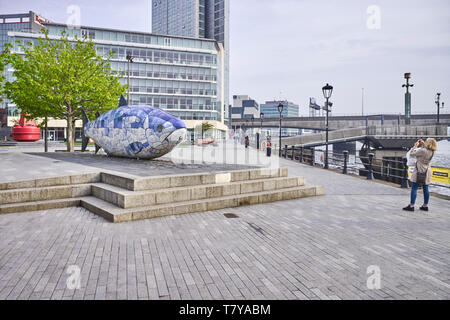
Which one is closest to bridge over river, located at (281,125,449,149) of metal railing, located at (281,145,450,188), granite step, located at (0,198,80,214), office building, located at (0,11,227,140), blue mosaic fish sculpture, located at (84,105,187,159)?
metal railing, located at (281,145,450,188)

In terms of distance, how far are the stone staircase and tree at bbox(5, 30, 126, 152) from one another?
11.9m

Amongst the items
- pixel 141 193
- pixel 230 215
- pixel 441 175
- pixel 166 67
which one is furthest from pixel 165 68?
pixel 230 215

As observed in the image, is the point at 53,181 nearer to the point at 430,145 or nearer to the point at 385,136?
the point at 430,145

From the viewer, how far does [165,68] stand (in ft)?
221

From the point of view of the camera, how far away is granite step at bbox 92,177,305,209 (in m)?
7.51

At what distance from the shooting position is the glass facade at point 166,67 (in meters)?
64.9

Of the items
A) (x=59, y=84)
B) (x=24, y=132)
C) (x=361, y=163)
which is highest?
(x=59, y=84)

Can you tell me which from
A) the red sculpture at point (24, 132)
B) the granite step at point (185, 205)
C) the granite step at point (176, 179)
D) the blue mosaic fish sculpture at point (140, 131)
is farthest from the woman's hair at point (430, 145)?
the red sculpture at point (24, 132)

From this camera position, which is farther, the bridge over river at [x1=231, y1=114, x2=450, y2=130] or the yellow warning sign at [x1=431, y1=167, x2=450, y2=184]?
the bridge over river at [x1=231, y1=114, x2=450, y2=130]

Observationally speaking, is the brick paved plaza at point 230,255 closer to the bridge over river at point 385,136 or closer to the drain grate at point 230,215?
the drain grate at point 230,215

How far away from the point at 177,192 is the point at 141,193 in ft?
3.18

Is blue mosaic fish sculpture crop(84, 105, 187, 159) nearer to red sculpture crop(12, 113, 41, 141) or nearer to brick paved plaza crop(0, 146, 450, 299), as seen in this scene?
brick paved plaza crop(0, 146, 450, 299)
